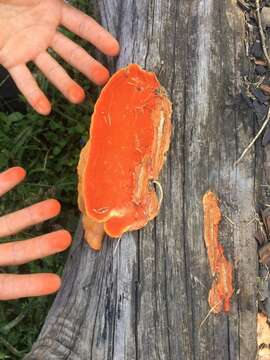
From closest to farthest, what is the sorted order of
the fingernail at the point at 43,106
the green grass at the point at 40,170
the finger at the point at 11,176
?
1. the finger at the point at 11,176
2. the fingernail at the point at 43,106
3. the green grass at the point at 40,170

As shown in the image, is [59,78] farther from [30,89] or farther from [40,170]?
[40,170]

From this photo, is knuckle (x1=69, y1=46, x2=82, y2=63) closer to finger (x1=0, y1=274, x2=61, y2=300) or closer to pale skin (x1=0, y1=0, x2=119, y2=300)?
pale skin (x1=0, y1=0, x2=119, y2=300)

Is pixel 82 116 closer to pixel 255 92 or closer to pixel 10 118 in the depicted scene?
pixel 10 118

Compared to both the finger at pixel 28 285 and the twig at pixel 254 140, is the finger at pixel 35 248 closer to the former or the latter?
the finger at pixel 28 285

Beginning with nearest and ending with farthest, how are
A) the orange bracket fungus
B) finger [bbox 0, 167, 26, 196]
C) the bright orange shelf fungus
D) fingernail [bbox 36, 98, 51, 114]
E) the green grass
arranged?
the orange bracket fungus < the bright orange shelf fungus < finger [bbox 0, 167, 26, 196] < fingernail [bbox 36, 98, 51, 114] < the green grass

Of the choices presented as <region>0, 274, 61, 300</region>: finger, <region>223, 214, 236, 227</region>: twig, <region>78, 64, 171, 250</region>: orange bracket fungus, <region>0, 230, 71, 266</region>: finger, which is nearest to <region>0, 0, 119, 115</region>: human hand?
<region>78, 64, 171, 250</region>: orange bracket fungus

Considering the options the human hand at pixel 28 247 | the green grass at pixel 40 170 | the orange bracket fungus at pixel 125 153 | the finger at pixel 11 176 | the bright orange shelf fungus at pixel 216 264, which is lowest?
the green grass at pixel 40 170

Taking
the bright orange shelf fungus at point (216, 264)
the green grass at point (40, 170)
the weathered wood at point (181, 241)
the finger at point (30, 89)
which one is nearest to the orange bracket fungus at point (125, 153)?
the weathered wood at point (181, 241)
